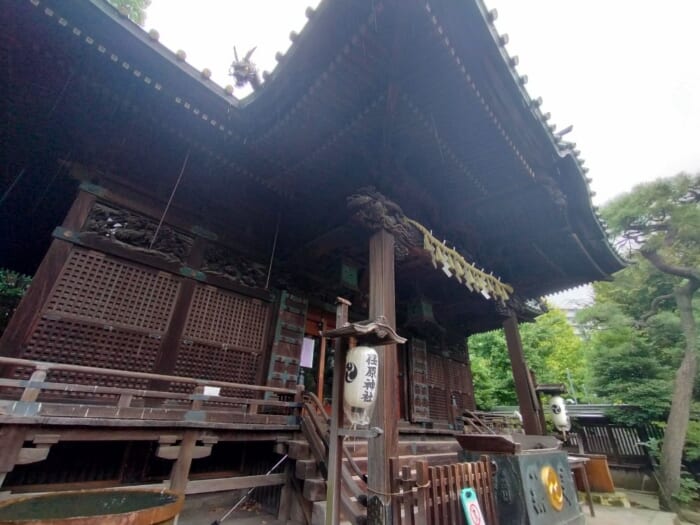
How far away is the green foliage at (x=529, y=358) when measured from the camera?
21719mm

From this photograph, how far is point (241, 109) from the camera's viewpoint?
460cm

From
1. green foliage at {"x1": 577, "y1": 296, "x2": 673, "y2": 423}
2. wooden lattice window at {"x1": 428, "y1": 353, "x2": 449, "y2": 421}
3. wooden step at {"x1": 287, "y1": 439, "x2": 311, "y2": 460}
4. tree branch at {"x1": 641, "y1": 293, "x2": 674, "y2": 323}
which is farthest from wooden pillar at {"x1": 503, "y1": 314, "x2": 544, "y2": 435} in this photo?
tree branch at {"x1": 641, "y1": 293, "x2": 674, "y2": 323}

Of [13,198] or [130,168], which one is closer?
[130,168]

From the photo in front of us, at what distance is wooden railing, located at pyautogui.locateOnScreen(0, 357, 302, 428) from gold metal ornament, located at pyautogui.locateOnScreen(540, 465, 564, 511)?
383cm

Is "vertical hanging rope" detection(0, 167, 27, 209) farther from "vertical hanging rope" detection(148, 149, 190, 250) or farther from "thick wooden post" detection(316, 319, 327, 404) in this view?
"thick wooden post" detection(316, 319, 327, 404)

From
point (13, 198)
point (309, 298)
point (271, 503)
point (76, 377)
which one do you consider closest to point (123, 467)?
point (76, 377)

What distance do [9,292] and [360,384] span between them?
60.1ft

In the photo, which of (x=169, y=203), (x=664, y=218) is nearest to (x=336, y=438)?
(x=169, y=203)

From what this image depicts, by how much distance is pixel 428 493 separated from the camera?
10.8ft

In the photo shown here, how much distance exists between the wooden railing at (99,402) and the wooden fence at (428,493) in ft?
7.79

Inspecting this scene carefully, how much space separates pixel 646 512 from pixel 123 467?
523 inches

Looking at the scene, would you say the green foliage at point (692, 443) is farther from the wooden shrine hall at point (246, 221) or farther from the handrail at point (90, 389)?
the handrail at point (90, 389)

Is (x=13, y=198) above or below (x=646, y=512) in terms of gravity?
above

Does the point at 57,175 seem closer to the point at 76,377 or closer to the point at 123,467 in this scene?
the point at 76,377
